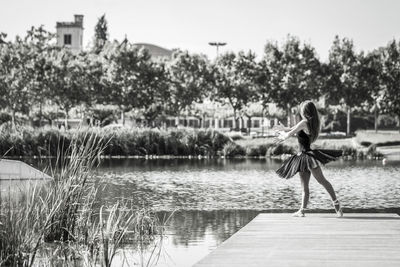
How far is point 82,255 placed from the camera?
9.08 m

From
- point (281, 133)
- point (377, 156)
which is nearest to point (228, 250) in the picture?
point (281, 133)

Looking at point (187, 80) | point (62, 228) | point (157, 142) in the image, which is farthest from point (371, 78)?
point (62, 228)

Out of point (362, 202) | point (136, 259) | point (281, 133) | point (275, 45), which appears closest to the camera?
point (136, 259)

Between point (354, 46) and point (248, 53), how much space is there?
834 centimetres

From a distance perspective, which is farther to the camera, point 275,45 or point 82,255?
point 275,45

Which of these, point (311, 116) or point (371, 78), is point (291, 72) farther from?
point (311, 116)

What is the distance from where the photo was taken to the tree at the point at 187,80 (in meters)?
63.1

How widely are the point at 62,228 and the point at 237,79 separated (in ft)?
174

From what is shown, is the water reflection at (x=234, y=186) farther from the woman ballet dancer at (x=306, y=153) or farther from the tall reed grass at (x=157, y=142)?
the tall reed grass at (x=157, y=142)

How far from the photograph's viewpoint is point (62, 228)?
399 inches

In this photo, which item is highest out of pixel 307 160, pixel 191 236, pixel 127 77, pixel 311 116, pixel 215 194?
pixel 127 77

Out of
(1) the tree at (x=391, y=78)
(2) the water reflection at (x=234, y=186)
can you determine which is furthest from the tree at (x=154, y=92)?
(2) the water reflection at (x=234, y=186)

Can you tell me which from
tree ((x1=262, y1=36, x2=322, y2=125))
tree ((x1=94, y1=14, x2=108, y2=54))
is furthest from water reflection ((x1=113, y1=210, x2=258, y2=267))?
tree ((x1=94, y1=14, x2=108, y2=54))

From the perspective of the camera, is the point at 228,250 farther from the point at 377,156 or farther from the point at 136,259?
the point at 377,156
